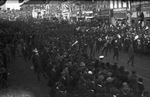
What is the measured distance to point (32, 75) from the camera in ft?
50.7

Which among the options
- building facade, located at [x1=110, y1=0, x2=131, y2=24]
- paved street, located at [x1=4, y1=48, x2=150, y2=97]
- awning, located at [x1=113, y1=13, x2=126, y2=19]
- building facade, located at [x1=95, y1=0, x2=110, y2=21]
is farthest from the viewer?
building facade, located at [x1=95, y1=0, x2=110, y2=21]

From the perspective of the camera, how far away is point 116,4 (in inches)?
1706

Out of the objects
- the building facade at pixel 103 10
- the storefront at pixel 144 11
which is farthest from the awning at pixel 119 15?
the storefront at pixel 144 11

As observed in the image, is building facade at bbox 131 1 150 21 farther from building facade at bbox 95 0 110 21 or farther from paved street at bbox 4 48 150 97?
paved street at bbox 4 48 150 97

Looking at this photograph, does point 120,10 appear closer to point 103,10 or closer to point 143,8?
point 103,10

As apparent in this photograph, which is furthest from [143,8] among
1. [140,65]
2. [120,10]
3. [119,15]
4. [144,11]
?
[140,65]

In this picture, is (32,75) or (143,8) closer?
(32,75)

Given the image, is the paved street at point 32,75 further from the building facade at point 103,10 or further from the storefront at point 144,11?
the building facade at point 103,10

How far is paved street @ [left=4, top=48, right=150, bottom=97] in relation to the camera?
42.6ft

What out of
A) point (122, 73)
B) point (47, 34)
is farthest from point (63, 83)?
point (47, 34)

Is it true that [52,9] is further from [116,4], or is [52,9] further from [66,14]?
[116,4]

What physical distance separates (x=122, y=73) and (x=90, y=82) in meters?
1.87

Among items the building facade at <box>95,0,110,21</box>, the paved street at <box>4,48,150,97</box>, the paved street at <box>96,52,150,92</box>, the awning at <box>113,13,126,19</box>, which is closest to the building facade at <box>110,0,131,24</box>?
the awning at <box>113,13,126,19</box>

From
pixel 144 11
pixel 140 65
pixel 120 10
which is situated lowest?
pixel 140 65
